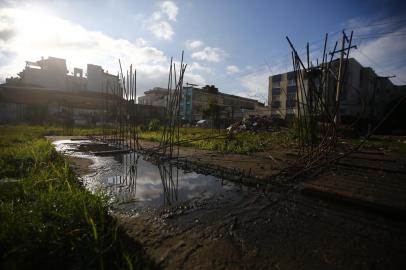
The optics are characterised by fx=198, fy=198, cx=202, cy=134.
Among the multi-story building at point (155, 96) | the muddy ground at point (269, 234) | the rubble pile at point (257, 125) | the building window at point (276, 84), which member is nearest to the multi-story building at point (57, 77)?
the multi-story building at point (155, 96)

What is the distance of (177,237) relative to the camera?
4.91ft

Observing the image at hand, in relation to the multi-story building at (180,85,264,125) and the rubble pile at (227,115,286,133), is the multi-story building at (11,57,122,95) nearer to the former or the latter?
the multi-story building at (180,85,264,125)

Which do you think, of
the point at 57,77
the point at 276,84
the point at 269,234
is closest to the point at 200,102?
the point at 276,84

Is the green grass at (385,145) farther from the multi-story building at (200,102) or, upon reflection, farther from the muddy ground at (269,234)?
the multi-story building at (200,102)

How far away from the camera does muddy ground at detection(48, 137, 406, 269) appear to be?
1247 mm

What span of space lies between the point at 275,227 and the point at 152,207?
→ 47.0 inches

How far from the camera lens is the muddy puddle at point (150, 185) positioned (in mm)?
2221

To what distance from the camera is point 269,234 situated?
1556 millimetres

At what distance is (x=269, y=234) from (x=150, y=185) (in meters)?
1.75

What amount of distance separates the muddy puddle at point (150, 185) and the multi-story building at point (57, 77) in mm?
25659

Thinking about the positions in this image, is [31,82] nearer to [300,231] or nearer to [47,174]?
[47,174]

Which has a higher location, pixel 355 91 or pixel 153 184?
pixel 355 91

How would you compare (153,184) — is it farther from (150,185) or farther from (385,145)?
(385,145)

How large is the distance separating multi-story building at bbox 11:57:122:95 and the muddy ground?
27.5 metres
